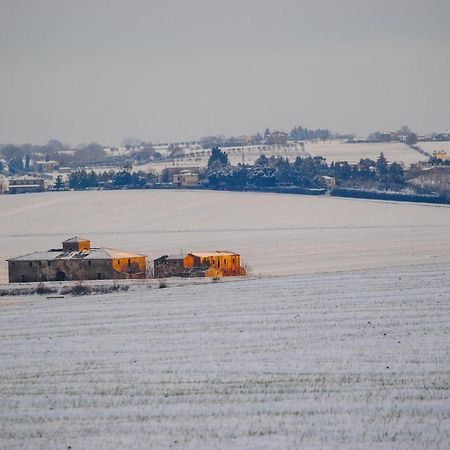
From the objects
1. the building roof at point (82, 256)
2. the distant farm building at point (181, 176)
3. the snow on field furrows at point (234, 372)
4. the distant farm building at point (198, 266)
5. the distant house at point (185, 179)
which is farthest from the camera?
the distant farm building at point (181, 176)

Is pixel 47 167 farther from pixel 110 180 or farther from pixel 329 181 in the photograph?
pixel 329 181

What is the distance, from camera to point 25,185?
480ft

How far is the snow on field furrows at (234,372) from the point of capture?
918 inches

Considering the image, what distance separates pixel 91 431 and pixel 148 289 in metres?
23.0

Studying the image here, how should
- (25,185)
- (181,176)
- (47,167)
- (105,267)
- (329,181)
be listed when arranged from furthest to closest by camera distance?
(47,167), (25,185), (181,176), (329,181), (105,267)

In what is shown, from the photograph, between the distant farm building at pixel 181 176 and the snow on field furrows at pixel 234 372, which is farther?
the distant farm building at pixel 181 176

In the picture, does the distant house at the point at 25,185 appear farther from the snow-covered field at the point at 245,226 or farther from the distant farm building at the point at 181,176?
the distant farm building at the point at 181,176

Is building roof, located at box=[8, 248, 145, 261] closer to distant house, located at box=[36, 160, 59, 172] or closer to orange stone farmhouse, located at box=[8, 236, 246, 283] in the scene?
orange stone farmhouse, located at box=[8, 236, 246, 283]

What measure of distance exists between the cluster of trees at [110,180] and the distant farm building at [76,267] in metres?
86.1

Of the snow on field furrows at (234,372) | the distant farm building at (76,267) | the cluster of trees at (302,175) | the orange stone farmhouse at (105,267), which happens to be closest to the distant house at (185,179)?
the cluster of trees at (302,175)

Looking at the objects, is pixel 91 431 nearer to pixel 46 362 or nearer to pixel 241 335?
pixel 46 362

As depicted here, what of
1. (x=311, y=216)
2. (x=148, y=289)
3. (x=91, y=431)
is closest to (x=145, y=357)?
(x=91, y=431)

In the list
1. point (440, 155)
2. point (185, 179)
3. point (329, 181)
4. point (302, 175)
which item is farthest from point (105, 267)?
point (440, 155)

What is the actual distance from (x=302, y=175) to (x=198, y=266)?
3182 inches
